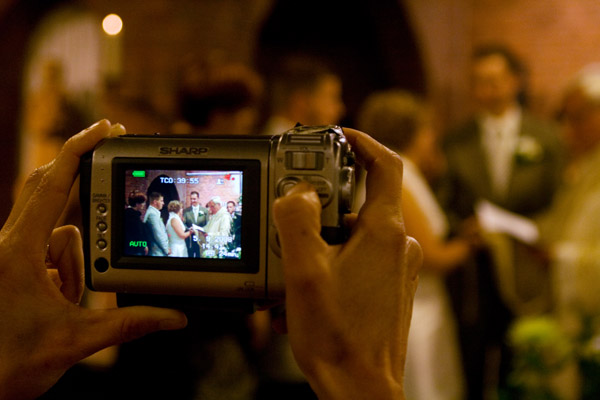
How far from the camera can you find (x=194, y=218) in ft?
2.74

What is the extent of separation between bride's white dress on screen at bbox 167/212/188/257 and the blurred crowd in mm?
178

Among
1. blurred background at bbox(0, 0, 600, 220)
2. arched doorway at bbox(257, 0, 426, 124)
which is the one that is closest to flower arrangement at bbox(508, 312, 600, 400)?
blurred background at bbox(0, 0, 600, 220)

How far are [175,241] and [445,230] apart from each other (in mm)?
1776

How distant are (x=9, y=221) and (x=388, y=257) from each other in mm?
472

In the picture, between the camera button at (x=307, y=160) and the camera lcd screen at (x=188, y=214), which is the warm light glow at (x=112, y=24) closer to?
the camera lcd screen at (x=188, y=214)

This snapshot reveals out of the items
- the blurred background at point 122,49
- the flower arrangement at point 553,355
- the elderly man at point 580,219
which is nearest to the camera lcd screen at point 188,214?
the blurred background at point 122,49

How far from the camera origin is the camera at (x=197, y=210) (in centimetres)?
81

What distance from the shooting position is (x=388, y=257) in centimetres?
70

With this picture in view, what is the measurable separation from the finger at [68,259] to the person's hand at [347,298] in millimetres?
393

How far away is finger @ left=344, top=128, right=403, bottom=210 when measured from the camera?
0.72m

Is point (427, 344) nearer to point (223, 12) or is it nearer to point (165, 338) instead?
point (165, 338)

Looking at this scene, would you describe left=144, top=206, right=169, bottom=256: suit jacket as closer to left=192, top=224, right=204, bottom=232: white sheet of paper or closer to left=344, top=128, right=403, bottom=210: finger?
left=192, top=224, right=204, bottom=232: white sheet of paper

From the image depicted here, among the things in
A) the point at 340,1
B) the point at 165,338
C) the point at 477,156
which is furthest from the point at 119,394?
the point at 340,1

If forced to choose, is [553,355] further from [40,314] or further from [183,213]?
[40,314]
